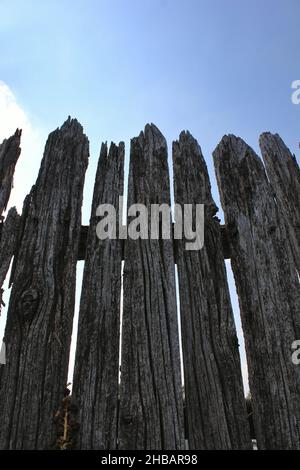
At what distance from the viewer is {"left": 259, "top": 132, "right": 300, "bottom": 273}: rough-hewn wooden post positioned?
8.73 feet

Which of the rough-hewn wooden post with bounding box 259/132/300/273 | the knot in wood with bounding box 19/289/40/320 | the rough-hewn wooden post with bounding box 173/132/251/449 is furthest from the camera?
the rough-hewn wooden post with bounding box 259/132/300/273

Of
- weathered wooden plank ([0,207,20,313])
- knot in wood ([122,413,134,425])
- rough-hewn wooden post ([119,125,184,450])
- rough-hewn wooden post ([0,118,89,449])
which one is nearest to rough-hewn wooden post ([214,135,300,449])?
rough-hewn wooden post ([119,125,184,450])

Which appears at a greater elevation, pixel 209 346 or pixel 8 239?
pixel 8 239

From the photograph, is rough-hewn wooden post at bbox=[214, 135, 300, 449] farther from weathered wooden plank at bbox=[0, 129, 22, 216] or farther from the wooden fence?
weathered wooden plank at bbox=[0, 129, 22, 216]

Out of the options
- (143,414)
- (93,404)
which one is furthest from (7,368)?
(143,414)

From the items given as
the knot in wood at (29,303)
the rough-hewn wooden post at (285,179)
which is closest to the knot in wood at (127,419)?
the knot in wood at (29,303)

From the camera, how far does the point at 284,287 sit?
2400mm

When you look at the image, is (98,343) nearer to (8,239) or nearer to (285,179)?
(8,239)

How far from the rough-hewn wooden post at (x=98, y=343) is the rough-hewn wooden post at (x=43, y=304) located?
86 millimetres

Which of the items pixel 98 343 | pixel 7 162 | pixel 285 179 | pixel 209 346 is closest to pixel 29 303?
pixel 98 343

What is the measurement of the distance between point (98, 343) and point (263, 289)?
0.94 metres

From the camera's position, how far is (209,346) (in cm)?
221

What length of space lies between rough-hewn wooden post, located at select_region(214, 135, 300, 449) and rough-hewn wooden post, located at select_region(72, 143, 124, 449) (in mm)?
685

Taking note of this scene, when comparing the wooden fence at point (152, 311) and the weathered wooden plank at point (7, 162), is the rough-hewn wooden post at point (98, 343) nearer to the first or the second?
the wooden fence at point (152, 311)
